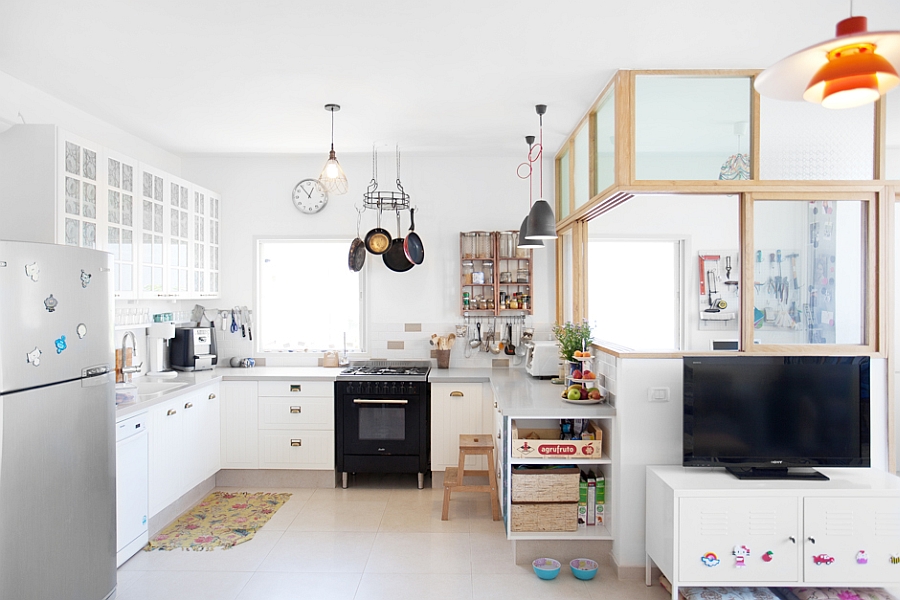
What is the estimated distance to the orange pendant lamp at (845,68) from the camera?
1272 millimetres

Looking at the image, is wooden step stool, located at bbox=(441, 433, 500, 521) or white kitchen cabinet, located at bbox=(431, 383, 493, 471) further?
white kitchen cabinet, located at bbox=(431, 383, 493, 471)

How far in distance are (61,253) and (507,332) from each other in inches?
134

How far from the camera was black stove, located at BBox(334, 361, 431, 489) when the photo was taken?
4.62m

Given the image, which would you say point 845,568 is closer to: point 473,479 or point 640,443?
point 640,443

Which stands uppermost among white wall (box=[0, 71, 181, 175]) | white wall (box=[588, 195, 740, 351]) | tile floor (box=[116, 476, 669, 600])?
white wall (box=[0, 71, 181, 175])

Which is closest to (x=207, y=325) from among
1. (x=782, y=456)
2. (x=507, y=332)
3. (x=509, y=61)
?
(x=507, y=332)

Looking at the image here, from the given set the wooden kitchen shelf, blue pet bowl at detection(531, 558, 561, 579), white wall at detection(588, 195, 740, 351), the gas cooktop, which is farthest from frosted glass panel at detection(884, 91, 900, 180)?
the gas cooktop

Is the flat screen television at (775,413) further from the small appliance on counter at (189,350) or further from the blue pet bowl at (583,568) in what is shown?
the small appliance on counter at (189,350)

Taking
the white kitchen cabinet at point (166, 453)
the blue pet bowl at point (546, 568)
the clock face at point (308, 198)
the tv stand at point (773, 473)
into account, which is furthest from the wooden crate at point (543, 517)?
the clock face at point (308, 198)

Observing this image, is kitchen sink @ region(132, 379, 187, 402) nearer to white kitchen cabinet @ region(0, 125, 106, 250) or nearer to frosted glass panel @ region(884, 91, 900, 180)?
white kitchen cabinet @ region(0, 125, 106, 250)

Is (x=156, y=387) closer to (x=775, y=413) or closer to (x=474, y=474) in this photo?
(x=474, y=474)

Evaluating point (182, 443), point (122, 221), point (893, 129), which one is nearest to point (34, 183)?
point (122, 221)

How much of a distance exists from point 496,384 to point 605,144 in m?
1.73

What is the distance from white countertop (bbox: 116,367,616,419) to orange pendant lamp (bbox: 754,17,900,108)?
2123mm
